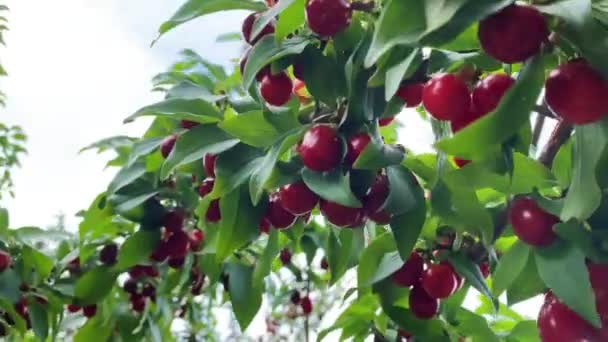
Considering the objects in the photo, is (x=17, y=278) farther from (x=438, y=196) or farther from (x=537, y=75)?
(x=537, y=75)

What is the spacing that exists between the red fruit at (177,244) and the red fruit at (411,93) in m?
0.75

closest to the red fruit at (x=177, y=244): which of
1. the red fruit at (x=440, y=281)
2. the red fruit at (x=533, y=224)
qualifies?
the red fruit at (x=440, y=281)

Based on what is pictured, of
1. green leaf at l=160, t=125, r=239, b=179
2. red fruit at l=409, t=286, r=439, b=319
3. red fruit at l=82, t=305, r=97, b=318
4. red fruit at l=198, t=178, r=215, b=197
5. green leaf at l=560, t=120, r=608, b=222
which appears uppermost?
green leaf at l=560, t=120, r=608, b=222

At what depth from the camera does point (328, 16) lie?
2.54ft

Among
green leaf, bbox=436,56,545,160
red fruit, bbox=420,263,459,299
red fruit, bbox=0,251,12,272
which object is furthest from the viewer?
red fruit, bbox=0,251,12,272

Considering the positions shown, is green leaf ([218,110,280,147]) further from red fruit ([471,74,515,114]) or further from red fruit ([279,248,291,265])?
red fruit ([279,248,291,265])

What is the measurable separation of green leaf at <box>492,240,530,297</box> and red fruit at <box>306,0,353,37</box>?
29 cm

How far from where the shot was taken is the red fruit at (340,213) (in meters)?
0.82

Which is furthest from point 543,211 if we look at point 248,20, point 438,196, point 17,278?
point 17,278

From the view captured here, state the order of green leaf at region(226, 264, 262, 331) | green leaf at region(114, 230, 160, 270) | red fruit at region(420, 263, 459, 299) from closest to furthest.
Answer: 1. red fruit at region(420, 263, 459, 299)
2. green leaf at region(226, 264, 262, 331)
3. green leaf at region(114, 230, 160, 270)

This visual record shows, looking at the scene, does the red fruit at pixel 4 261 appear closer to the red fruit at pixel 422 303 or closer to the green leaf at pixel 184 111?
the green leaf at pixel 184 111

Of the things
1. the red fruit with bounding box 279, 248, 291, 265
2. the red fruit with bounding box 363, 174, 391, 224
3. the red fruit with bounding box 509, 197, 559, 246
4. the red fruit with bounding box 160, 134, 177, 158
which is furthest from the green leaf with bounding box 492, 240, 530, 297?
the red fruit with bounding box 279, 248, 291, 265

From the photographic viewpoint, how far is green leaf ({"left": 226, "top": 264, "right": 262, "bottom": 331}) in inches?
51.9

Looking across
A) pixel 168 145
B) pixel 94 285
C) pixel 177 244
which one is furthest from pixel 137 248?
pixel 168 145
